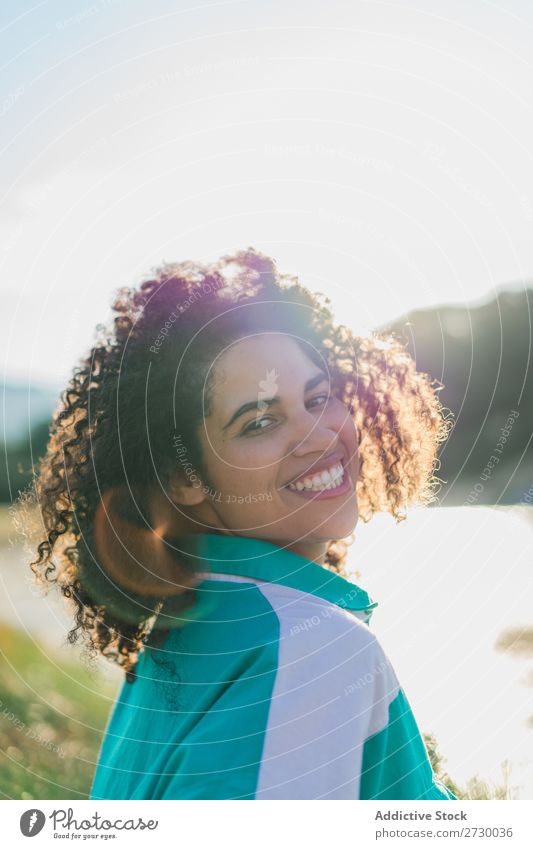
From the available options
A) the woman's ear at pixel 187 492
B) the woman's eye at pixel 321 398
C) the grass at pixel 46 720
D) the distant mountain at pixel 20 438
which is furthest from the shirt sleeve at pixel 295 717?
the distant mountain at pixel 20 438

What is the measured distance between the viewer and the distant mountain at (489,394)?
430 centimetres

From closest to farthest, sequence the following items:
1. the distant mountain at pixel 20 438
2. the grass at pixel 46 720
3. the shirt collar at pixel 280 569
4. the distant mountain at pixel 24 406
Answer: the shirt collar at pixel 280 569
the distant mountain at pixel 24 406
the grass at pixel 46 720
the distant mountain at pixel 20 438

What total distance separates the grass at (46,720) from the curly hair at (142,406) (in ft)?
3.06

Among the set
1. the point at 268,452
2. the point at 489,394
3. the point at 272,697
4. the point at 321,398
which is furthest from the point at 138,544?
the point at 489,394

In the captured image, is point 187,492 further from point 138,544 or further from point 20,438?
point 20,438

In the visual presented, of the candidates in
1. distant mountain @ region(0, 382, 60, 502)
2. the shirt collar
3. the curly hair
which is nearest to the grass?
distant mountain @ region(0, 382, 60, 502)

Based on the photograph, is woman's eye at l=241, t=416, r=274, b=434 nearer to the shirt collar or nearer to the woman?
the woman

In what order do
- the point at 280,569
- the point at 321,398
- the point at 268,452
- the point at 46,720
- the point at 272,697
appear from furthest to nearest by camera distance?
1. the point at 46,720
2. the point at 321,398
3. the point at 268,452
4. the point at 280,569
5. the point at 272,697

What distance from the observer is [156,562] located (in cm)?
213

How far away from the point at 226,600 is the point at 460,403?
9.86 feet

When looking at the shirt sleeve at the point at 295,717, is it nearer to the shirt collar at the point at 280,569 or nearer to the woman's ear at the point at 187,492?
the shirt collar at the point at 280,569

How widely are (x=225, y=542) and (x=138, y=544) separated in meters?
0.37

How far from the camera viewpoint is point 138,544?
7.16 ft
